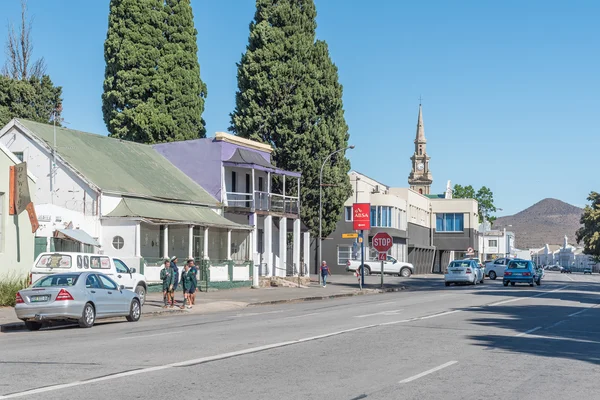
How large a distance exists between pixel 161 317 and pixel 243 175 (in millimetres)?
22237

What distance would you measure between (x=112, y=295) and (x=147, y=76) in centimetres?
3144

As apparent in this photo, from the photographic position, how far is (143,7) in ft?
169

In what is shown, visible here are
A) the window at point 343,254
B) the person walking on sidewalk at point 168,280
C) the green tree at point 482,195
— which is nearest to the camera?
the person walking on sidewalk at point 168,280

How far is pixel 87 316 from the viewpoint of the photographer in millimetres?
20375

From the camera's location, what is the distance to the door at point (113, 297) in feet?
70.5

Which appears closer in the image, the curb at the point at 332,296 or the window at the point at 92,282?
the window at the point at 92,282

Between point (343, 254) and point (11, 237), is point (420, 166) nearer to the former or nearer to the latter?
point (343, 254)

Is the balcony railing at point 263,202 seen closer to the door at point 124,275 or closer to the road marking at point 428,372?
the door at point 124,275

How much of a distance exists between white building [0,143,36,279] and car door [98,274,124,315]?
6.64 m

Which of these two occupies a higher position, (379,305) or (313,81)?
(313,81)

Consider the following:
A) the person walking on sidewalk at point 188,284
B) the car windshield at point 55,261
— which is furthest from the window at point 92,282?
the person walking on sidewalk at point 188,284

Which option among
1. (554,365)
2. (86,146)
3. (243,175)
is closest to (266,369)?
(554,365)

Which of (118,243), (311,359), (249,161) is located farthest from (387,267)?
(311,359)

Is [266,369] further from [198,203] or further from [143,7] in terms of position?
[143,7]
